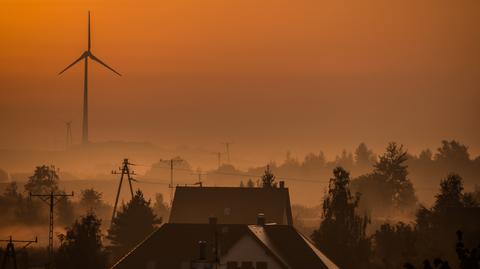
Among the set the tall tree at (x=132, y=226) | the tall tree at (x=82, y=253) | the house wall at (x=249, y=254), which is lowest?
the house wall at (x=249, y=254)

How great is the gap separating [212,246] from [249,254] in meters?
2.95

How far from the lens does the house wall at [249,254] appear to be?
11050 cm

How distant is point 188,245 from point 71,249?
2078cm

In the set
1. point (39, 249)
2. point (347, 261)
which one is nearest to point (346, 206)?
point (347, 261)

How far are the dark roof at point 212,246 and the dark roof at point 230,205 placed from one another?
29907mm

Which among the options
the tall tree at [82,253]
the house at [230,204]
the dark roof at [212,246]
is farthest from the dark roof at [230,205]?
the dark roof at [212,246]

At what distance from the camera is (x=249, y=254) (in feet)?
364

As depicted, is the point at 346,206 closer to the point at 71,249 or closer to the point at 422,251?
the point at 422,251

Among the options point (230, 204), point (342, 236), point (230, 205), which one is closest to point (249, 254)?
point (342, 236)

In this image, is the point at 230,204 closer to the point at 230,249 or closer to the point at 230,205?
the point at 230,205

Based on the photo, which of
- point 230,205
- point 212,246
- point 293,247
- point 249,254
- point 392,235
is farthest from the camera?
point 392,235

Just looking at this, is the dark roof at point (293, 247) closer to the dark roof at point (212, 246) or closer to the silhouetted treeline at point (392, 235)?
the dark roof at point (212, 246)

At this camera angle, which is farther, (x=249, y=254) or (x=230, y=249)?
(x=249, y=254)

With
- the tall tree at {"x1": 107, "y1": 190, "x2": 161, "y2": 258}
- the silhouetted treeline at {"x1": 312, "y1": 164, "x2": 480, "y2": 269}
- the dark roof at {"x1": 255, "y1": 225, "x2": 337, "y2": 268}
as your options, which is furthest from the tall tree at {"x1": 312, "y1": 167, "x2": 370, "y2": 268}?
the tall tree at {"x1": 107, "y1": 190, "x2": 161, "y2": 258}
